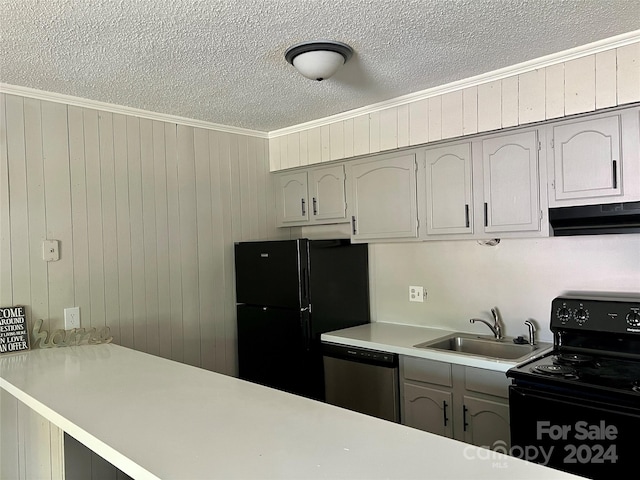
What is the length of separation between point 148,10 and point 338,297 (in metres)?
2.07

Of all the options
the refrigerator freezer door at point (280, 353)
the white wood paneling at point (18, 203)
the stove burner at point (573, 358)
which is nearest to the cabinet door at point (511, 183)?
the stove burner at point (573, 358)

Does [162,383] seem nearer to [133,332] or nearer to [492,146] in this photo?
[133,332]

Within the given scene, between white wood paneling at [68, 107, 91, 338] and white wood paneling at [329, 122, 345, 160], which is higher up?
white wood paneling at [329, 122, 345, 160]

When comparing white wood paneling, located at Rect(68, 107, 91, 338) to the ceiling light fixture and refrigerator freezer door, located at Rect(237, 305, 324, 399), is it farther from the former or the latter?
the ceiling light fixture

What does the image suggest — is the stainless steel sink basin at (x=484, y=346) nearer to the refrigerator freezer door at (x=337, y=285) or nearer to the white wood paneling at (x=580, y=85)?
the refrigerator freezer door at (x=337, y=285)

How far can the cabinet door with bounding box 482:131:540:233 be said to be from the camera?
2402mm

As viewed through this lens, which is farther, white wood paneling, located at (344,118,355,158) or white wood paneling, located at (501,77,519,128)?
white wood paneling, located at (344,118,355,158)

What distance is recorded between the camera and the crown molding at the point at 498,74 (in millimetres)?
2100

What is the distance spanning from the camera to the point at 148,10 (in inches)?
66.5

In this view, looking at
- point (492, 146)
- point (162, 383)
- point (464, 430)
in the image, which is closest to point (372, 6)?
point (492, 146)

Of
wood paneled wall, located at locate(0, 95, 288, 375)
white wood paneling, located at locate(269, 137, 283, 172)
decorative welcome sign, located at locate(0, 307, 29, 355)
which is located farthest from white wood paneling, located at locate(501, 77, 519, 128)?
decorative welcome sign, located at locate(0, 307, 29, 355)

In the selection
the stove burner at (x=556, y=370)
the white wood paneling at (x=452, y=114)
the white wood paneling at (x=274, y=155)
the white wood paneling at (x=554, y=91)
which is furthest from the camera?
the white wood paneling at (x=274, y=155)

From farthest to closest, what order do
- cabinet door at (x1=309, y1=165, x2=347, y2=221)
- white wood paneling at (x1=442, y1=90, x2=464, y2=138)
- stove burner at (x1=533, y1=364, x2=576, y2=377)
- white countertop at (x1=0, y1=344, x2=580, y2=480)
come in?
1. cabinet door at (x1=309, y1=165, x2=347, y2=221)
2. white wood paneling at (x1=442, y1=90, x2=464, y2=138)
3. stove burner at (x1=533, y1=364, x2=576, y2=377)
4. white countertop at (x1=0, y1=344, x2=580, y2=480)

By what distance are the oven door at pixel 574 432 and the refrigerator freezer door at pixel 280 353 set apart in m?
1.31
